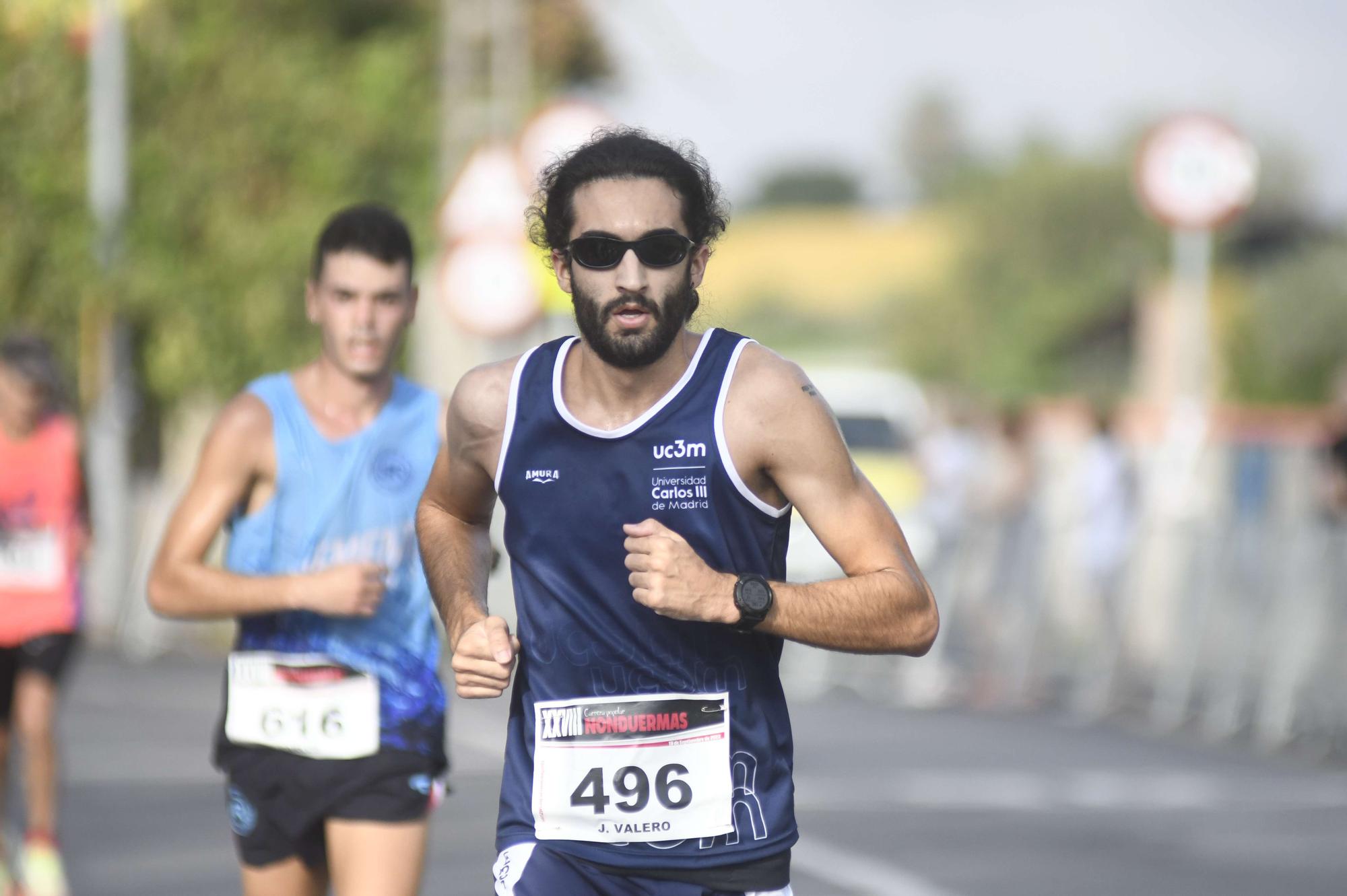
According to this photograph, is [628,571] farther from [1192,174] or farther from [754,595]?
[1192,174]

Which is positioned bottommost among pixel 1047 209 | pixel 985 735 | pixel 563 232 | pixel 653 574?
pixel 985 735

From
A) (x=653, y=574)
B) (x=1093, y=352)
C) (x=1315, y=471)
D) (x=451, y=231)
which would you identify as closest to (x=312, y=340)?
(x=451, y=231)

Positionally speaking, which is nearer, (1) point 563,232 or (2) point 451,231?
(1) point 563,232

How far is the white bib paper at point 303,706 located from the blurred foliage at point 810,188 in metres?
140

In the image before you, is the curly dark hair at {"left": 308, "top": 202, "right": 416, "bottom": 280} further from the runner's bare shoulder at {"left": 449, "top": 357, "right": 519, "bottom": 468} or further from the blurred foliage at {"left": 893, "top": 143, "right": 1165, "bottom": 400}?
the blurred foliage at {"left": 893, "top": 143, "right": 1165, "bottom": 400}

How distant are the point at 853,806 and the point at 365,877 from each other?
578cm

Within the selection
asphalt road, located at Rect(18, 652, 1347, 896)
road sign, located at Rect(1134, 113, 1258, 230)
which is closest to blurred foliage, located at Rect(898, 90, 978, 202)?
Answer: road sign, located at Rect(1134, 113, 1258, 230)

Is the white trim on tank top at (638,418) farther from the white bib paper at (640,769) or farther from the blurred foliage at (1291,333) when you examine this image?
the blurred foliage at (1291,333)

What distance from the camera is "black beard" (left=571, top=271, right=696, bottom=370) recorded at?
4020 mm

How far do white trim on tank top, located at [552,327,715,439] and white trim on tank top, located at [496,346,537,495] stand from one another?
2.9 inches

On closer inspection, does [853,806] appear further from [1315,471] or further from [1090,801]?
[1315,471]

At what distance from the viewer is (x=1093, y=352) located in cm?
6856

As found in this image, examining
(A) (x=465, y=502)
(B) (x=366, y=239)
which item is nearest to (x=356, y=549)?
(B) (x=366, y=239)

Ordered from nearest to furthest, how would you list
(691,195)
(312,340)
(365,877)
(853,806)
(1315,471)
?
1. (691,195)
2. (365,877)
3. (853,806)
4. (1315,471)
5. (312,340)
